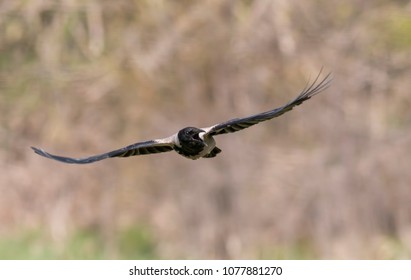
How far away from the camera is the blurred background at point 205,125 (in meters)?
10.1

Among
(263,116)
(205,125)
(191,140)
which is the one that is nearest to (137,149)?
(191,140)

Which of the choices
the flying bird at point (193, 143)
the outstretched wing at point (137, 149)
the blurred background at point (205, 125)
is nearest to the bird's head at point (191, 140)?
the flying bird at point (193, 143)

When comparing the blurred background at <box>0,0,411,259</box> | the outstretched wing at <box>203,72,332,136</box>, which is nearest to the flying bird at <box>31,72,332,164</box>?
the outstretched wing at <box>203,72,332,136</box>

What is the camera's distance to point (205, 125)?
32.7 feet

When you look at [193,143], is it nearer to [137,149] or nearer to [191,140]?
[191,140]

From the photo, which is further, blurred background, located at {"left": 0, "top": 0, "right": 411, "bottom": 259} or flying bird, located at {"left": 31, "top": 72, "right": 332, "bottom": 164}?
blurred background, located at {"left": 0, "top": 0, "right": 411, "bottom": 259}

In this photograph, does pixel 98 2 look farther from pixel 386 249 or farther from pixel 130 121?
pixel 386 249

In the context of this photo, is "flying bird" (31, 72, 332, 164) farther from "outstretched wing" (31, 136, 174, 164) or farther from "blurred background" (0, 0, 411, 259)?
"blurred background" (0, 0, 411, 259)

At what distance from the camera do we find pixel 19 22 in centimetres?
1097

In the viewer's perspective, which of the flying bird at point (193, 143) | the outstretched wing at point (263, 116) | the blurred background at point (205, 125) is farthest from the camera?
the blurred background at point (205, 125)

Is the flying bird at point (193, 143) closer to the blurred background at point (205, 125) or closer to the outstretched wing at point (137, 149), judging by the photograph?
the outstretched wing at point (137, 149)

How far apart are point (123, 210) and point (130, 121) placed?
0.95 m

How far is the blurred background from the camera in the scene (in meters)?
10.1

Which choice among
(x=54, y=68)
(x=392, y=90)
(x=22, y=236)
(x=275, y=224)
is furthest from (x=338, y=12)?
(x=22, y=236)
